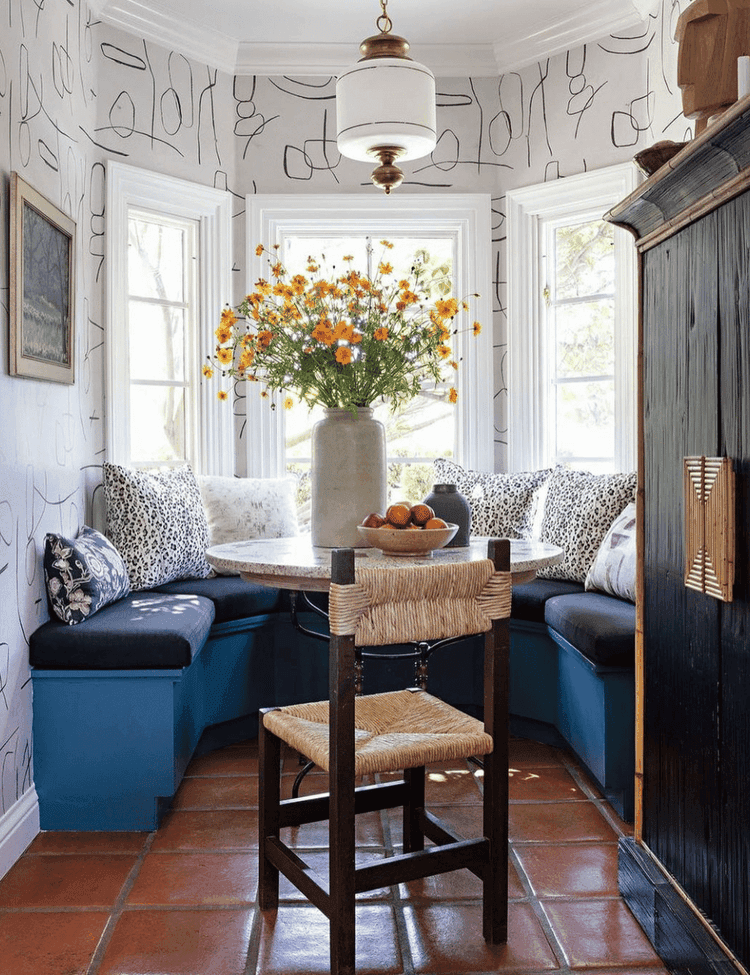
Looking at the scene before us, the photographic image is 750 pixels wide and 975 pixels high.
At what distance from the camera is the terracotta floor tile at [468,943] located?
197 centimetres

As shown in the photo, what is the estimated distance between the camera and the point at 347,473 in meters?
3.04

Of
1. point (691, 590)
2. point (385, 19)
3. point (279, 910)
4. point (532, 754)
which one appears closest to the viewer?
point (691, 590)

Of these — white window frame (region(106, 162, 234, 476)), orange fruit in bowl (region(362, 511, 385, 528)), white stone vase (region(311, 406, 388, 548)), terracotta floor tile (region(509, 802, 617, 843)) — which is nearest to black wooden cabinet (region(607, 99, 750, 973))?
terracotta floor tile (region(509, 802, 617, 843))

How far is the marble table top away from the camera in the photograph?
2.57 m

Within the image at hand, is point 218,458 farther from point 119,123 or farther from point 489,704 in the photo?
point 489,704

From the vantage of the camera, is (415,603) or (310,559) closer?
(415,603)

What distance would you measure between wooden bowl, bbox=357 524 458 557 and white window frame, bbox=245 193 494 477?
1806mm

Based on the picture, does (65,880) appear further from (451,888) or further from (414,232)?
(414,232)

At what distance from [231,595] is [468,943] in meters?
1.75

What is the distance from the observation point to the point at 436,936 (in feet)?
6.86

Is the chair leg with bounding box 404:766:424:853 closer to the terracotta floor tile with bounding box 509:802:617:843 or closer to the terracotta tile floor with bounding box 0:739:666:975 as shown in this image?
the terracotta tile floor with bounding box 0:739:666:975

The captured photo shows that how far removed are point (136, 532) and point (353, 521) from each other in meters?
1.05

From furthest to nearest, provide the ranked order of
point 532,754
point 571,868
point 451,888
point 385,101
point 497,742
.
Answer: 1. point 532,754
2. point 385,101
3. point 571,868
4. point 451,888
5. point 497,742

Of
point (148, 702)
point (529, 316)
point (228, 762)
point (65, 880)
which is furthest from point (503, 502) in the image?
point (65, 880)
